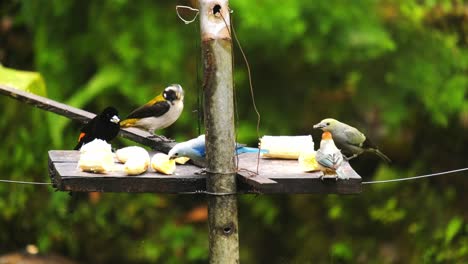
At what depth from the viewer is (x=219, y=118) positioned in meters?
3.01

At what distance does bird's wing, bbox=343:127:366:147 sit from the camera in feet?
12.2

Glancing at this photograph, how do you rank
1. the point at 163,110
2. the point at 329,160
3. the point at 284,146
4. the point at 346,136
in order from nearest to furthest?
the point at 329,160 → the point at 284,146 → the point at 346,136 → the point at 163,110

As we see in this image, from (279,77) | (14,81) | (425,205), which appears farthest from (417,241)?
(14,81)

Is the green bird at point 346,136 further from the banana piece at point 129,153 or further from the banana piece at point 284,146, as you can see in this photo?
the banana piece at point 129,153

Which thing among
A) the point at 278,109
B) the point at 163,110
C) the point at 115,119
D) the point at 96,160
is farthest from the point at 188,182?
the point at 278,109

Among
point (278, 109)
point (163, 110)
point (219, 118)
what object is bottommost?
point (219, 118)

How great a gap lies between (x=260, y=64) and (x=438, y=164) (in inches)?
72.9

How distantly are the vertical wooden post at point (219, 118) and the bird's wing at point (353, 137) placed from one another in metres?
0.81

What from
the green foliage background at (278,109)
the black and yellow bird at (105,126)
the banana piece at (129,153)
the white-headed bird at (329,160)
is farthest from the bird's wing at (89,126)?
the green foliage background at (278,109)

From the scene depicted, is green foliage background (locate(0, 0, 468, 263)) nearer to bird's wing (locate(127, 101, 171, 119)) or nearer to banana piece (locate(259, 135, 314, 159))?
bird's wing (locate(127, 101, 171, 119))

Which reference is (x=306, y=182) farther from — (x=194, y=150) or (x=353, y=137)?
(x=353, y=137)

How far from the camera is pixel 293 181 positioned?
2.85 m

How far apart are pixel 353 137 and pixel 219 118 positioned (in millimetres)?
887

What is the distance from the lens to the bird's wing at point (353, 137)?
3.71m
